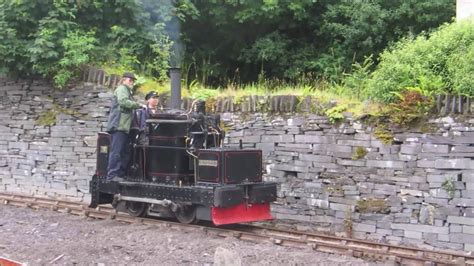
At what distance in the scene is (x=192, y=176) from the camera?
9.91m

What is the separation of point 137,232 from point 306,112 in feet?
10.8

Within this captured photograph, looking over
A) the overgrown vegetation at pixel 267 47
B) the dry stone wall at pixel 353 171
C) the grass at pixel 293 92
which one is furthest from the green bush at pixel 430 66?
the dry stone wall at pixel 353 171

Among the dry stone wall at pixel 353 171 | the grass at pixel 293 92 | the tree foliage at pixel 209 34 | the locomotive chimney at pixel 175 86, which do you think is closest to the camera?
the dry stone wall at pixel 353 171

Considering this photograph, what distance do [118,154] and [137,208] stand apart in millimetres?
949

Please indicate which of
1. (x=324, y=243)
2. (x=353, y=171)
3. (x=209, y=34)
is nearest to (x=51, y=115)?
(x=209, y=34)

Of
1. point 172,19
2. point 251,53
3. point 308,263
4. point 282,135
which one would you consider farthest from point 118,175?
point 251,53

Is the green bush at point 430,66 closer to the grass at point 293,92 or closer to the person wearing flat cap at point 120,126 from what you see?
the grass at point 293,92

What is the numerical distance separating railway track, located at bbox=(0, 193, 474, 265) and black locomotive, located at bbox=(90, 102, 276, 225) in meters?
0.21

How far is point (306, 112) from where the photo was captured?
1034 cm

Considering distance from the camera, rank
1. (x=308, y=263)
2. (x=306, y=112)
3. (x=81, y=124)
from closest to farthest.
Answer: (x=308, y=263) → (x=306, y=112) → (x=81, y=124)

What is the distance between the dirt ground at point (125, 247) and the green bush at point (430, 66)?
2976 mm

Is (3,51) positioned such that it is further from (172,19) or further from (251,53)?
(251,53)

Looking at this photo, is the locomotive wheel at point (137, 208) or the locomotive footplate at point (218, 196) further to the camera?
the locomotive wheel at point (137, 208)

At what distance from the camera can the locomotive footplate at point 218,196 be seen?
8.98 m
